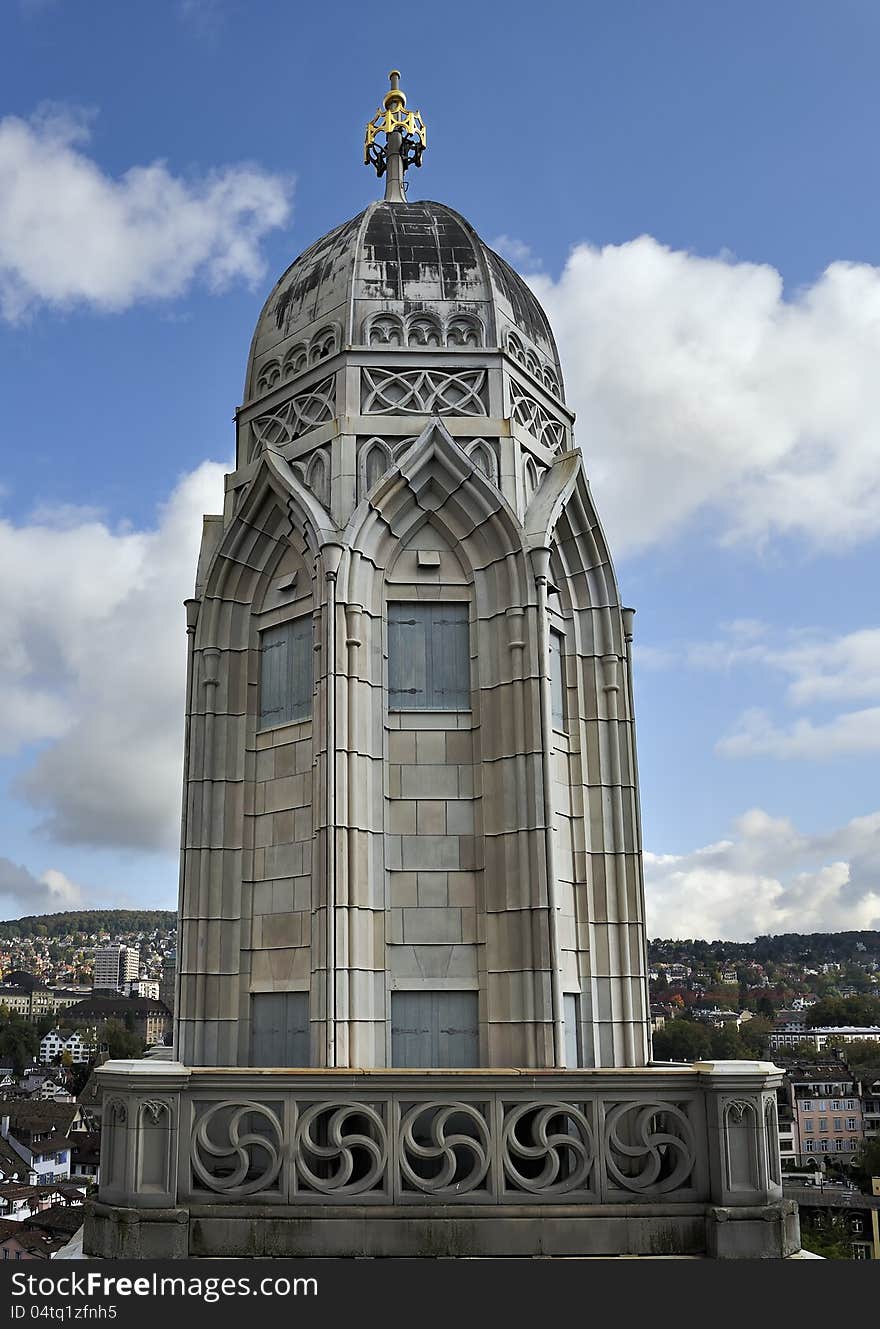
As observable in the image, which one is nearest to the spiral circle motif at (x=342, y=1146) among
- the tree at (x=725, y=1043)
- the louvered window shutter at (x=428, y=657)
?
the louvered window shutter at (x=428, y=657)

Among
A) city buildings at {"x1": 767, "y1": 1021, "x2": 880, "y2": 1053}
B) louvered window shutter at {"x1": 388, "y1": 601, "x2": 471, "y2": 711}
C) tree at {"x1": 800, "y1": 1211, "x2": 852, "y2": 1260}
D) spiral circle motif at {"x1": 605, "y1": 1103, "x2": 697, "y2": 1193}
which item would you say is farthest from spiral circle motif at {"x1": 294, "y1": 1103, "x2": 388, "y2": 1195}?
city buildings at {"x1": 767, "y1": 1021, "x2": 880, "y2": 1053}

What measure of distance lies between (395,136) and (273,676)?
30.8ft

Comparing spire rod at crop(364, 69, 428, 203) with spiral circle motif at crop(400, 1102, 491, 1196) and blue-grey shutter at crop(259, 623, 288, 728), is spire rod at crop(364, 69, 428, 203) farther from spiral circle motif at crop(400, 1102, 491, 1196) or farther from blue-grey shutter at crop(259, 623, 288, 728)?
spiral circle motif at crop(400, 1102, 491, 1196)

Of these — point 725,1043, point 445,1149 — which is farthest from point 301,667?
point 725,1043

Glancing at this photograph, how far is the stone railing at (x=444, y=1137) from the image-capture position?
29.9 feet

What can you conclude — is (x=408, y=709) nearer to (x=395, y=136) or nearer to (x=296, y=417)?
(x=296, y=417)

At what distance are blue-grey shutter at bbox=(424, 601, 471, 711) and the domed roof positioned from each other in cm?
368

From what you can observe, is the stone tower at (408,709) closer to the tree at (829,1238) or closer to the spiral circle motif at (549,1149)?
the spiral circle motif at (549,1149)

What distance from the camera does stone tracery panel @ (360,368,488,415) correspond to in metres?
14.6

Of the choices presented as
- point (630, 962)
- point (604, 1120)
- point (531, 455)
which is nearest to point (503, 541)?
point (531, 455)

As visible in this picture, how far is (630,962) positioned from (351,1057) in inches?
153

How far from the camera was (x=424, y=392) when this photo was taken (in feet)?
48.4

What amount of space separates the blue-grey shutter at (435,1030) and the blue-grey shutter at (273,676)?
383cm

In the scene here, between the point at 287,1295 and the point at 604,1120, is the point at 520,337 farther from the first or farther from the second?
the point at 287,1295
